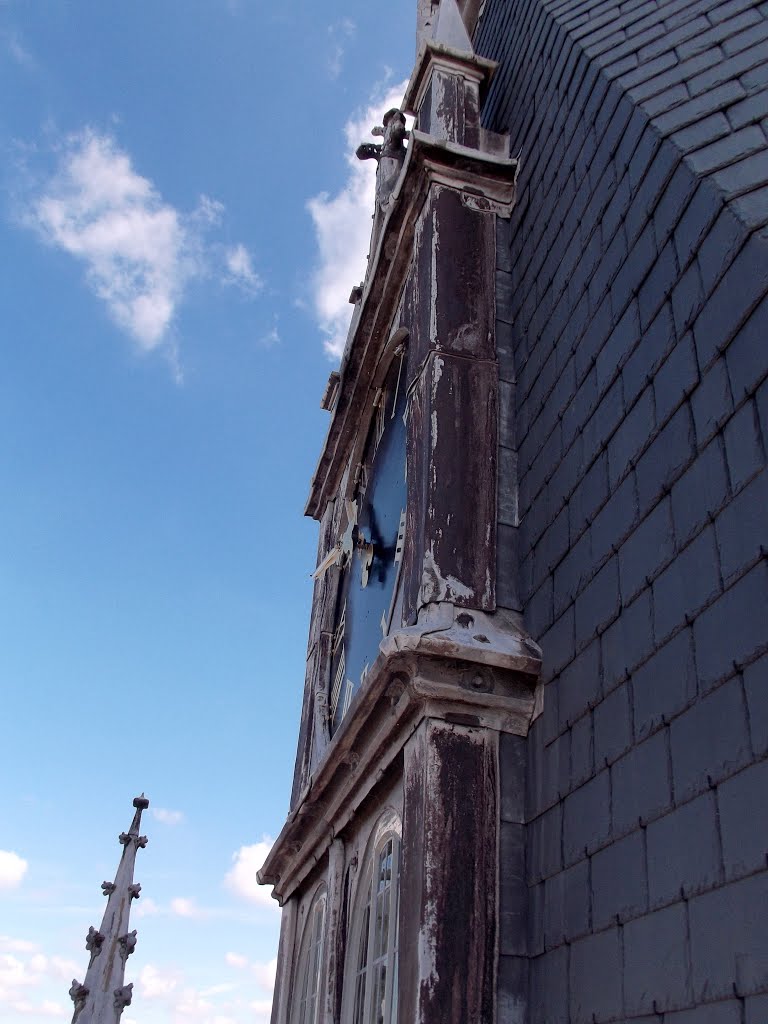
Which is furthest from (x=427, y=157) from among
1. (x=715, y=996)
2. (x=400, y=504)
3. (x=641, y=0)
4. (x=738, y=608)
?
(x=715, y=996)

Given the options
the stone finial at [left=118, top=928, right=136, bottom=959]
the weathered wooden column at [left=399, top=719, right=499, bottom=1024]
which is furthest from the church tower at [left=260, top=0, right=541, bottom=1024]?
the stone finial at [left=118, top=928, right=136, bottom=959]

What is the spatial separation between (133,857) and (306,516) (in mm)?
3977

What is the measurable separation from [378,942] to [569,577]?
2.35m

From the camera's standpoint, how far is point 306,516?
35.8ft

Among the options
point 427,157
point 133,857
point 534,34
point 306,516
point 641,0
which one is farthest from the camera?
point 306,516

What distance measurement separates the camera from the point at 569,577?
14.9 ft

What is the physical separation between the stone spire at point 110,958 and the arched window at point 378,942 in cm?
373

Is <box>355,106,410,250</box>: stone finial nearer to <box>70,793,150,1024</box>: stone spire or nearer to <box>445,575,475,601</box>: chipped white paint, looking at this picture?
<box>445,575,475,601</box>: chipped white paint

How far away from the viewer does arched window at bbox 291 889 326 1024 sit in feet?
22.1

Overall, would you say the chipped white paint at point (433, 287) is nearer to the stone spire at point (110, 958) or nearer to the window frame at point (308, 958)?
the window frame at point (308, 958)

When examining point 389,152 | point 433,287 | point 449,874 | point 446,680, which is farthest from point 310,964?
point 389,152

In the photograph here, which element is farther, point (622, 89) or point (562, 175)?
point (562, 175)

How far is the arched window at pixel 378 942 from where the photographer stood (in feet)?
15.6

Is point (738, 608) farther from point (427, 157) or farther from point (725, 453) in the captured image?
point (427, 157)
